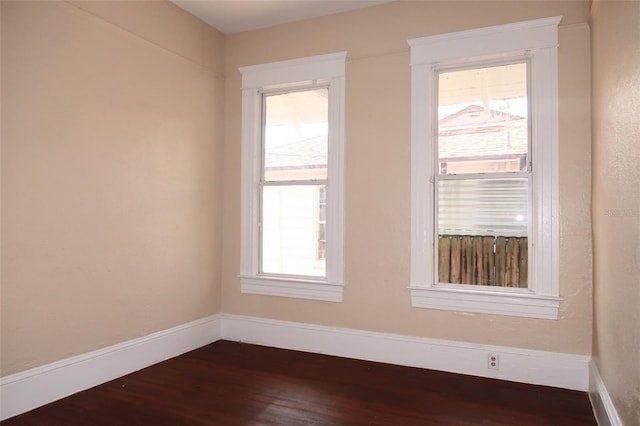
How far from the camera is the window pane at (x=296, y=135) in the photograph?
3850 millimetres

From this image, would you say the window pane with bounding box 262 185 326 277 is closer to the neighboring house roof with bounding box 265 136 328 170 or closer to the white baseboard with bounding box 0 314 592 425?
the neighboring house roof with bounding box 265 136 328 170

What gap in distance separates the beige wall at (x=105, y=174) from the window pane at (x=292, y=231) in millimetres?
520

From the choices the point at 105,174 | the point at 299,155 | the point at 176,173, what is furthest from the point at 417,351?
the point at 105,174

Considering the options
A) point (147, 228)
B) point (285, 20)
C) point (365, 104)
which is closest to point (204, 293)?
point (147, 228)

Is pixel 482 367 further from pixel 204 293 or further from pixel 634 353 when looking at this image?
pixel 204 293

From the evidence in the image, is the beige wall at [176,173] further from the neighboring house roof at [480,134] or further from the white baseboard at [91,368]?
the neighboring house roof at [480,134]

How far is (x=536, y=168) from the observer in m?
3.06

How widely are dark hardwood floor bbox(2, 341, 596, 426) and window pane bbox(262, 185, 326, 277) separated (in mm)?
901

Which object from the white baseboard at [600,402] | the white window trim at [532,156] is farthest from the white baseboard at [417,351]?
the white window trim at [532,156]

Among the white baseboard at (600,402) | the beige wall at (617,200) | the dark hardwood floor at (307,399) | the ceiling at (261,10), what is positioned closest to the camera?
the beige wall at (617,200)

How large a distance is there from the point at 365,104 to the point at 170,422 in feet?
9.00

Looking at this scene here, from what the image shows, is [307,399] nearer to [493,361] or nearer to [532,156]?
[493,361]

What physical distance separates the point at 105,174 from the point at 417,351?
272cm

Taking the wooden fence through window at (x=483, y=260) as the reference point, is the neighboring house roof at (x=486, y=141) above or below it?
above
